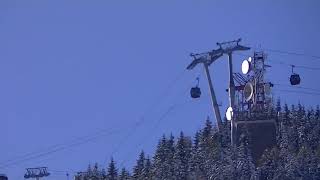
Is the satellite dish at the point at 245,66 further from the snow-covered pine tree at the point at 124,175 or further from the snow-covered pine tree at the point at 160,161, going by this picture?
the snow-covered pine tree at the point at 124,175

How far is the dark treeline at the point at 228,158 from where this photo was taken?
65.2 meters

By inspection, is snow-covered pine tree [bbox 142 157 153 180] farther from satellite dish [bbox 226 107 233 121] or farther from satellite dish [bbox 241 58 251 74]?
satellite dish [bbox 241 58 251 74]

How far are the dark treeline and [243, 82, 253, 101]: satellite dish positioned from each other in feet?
12.3

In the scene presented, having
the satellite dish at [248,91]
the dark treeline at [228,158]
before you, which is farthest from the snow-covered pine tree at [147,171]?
the satellite dish at [248,91]

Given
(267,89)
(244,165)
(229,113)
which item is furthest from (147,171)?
(244,165)

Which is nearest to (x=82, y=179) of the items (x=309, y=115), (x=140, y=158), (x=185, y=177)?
(x=140, y=158)

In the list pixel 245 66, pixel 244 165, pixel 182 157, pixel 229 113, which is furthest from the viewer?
pixel 182 157

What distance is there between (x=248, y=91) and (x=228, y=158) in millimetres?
12093

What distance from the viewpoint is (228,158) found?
227 ft

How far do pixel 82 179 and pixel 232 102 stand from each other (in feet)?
91.5

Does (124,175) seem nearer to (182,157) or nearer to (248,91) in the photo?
(182,157)

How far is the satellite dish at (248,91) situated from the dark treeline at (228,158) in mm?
3753

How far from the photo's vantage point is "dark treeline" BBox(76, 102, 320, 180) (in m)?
65.2

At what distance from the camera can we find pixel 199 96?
2933 inches
